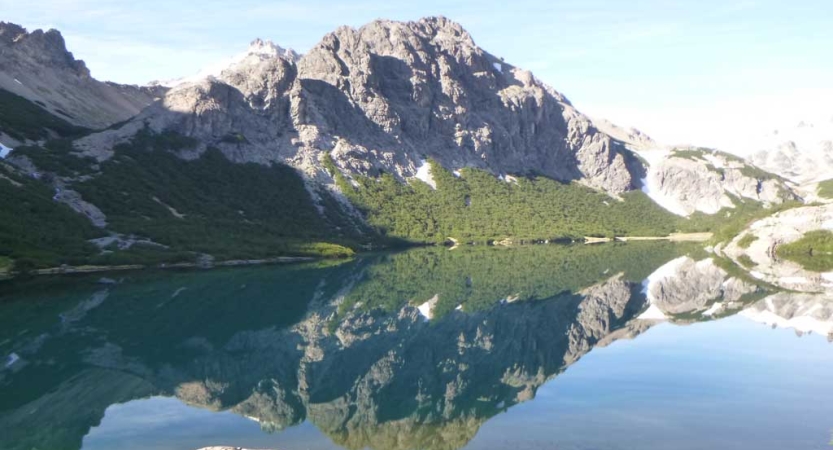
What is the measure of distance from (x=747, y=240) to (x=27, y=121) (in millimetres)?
168228

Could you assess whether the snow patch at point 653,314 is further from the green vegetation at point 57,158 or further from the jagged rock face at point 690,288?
the green vegetation at point 57,158

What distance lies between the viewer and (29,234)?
89.7m

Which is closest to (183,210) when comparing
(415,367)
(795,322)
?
(415,367)

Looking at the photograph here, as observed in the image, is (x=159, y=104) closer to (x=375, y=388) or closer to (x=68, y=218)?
(x=68, y=218)

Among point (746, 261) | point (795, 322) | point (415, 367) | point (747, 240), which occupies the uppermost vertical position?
point (747, 240)

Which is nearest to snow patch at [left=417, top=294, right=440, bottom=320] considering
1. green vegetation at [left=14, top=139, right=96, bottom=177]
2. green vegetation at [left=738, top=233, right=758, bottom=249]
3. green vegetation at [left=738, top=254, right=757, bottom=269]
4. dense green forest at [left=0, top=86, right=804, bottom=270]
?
dense green forest at [left=0, top=86, right=804, bottom=270]

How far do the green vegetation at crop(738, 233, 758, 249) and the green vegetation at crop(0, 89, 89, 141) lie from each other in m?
157

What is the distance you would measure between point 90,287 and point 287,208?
8795cm

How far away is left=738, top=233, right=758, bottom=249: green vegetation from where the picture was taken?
130 m

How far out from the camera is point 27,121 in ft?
515

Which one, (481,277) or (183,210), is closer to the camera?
(481,277)

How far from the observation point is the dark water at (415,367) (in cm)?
2542

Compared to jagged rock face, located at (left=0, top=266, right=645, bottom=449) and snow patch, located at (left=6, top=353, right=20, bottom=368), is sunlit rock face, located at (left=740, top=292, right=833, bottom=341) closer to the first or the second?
jagged rock face, located at (left=0, top=266, right=645, bottom=449)

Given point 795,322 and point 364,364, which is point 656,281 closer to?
point 795,322
